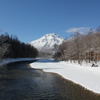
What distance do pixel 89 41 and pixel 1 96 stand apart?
32563 millimetres

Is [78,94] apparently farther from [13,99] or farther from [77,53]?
[77,53]

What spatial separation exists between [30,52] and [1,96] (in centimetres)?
10654

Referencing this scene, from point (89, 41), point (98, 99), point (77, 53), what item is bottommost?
point (98, 99)

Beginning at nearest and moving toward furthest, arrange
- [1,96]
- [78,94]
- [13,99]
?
[13,99]
[1,96]
[78,94]

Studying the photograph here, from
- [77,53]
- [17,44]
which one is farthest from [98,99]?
[17,44]

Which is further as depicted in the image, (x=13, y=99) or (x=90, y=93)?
(x=90, y=93)

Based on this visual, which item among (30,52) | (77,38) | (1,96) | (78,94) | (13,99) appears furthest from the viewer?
(30,52)

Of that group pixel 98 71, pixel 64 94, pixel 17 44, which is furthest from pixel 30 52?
pixel 64 94

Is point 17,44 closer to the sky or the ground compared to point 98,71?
closer to the sky

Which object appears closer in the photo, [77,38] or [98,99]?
[98,99]

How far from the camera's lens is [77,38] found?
45.6 meters

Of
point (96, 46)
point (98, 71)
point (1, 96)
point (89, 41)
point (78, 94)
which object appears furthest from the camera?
point (89, 41)

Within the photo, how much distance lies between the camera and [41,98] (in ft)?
39.0

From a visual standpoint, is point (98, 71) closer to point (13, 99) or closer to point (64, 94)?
point (64, 94)
